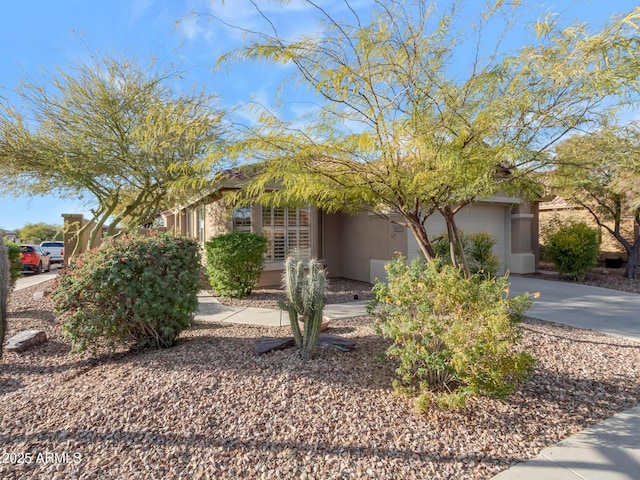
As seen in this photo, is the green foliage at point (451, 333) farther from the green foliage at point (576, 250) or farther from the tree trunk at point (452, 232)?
the green foliage at point (576, 250)

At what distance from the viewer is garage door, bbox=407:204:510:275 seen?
11852mm

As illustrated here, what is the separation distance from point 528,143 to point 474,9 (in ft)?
5.26

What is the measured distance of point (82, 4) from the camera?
6.04 m

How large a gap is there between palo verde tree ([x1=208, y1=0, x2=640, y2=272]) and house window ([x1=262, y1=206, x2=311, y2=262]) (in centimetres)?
662

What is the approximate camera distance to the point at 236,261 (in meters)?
9.14

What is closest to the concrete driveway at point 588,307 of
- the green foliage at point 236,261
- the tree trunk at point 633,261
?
the tree trunk at point 633,261

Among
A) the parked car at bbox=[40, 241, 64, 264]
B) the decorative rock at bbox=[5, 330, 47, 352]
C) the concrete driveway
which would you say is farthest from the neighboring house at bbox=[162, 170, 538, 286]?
the parked car at bbox=[40, 241, 64, 264]

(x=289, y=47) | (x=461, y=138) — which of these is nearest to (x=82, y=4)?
(x=289, y=47)

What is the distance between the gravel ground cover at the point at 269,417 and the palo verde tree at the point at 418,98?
224 cm

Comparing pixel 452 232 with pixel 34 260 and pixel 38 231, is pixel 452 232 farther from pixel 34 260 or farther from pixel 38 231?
pixel 38 231

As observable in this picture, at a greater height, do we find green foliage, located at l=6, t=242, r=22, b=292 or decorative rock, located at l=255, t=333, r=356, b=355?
green foliage, located at l=6, t=242, r=22, b=292

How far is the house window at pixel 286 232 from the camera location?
10.8 meters

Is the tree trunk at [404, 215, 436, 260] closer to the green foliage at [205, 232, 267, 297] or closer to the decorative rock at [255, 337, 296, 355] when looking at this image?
the decorative rock at [255, 337, 296, 355]

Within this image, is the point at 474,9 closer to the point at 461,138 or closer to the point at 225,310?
the point at 461,138
